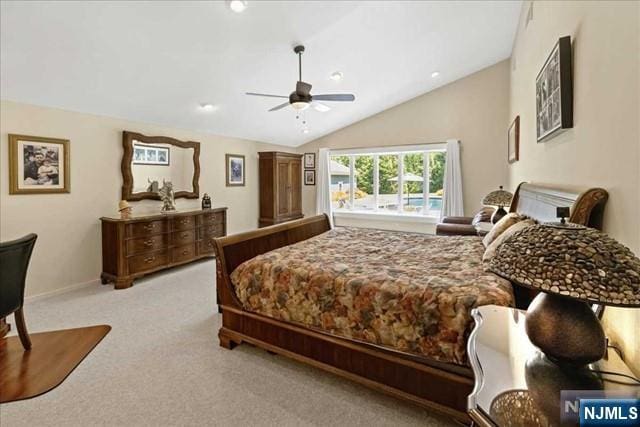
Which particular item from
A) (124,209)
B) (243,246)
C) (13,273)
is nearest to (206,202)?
(124,209)

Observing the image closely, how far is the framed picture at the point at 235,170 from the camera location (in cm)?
679

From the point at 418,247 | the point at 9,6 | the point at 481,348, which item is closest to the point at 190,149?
the point at 9,6

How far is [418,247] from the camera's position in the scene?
332cm

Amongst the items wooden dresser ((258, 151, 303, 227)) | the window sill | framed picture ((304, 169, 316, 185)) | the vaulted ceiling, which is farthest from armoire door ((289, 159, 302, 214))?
the vaulted ceiling

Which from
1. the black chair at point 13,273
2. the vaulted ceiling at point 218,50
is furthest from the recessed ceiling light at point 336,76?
the black chair at point 13,273

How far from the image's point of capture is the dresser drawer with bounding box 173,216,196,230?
17.1ft

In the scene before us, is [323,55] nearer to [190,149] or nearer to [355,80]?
[355,80]

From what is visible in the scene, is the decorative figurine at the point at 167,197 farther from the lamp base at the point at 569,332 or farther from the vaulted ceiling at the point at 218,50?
the lamp base at the point at 569,332

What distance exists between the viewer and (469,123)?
6.38m

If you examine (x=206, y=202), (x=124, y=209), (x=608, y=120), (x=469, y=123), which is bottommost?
(x=124, y=209)

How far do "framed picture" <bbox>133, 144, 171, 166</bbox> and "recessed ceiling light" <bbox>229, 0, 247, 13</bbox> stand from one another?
112 inches

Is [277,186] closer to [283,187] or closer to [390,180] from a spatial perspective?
[283,187]

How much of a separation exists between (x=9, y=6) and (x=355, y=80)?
13.6 feet

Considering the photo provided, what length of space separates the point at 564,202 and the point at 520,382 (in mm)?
1383
